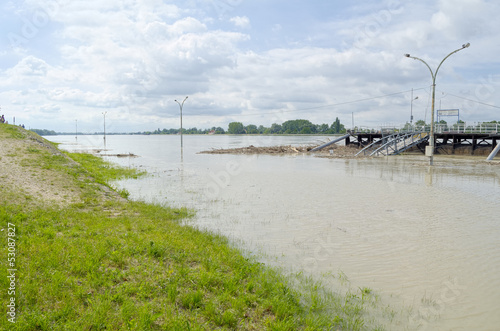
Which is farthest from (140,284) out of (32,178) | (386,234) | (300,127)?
(300,127)

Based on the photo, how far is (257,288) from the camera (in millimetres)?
5637

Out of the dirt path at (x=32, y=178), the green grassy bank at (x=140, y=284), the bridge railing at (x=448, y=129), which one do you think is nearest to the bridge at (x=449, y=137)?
the bridge railing at (x=448, y=129)

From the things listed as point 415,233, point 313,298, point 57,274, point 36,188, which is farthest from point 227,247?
point 36,188

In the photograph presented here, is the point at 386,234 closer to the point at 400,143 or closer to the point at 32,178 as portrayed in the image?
the point at 32,178

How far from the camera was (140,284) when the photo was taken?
537 cm

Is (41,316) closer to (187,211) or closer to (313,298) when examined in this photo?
(313,298)

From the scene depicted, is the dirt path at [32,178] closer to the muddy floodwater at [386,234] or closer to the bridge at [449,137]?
the muddy floodwater at [386,234]

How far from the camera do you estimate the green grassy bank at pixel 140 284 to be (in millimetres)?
4457

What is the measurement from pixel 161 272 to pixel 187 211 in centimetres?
628

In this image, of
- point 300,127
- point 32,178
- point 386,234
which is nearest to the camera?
point 386,234

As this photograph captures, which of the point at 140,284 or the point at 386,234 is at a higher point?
the point at 140,284

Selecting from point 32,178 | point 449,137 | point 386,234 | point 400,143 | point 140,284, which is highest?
point 449,137

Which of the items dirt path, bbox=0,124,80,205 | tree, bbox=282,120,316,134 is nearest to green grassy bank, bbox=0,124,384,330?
dirt path, bbox=0,124,80,205

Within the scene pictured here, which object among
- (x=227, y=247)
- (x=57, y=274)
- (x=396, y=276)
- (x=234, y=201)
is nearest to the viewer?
(x=57, y=274)
